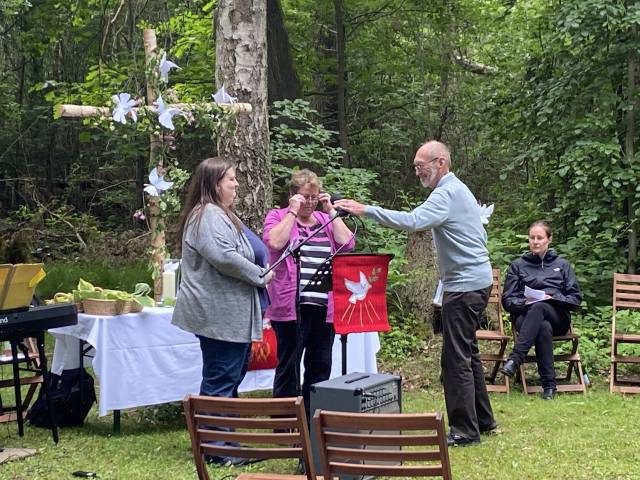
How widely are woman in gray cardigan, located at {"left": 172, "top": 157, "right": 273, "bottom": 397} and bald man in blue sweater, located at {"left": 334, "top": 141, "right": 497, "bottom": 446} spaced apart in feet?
3.35

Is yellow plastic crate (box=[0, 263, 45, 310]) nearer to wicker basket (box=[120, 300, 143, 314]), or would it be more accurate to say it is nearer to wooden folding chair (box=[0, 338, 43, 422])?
wicker basket (box=[120, 300, 143, 314])

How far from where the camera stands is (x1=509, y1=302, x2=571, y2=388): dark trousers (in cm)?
575

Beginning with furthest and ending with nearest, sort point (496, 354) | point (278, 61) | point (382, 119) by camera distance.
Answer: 1. point (382, 119)
2. point (278, 61)
3. point (496, 354)

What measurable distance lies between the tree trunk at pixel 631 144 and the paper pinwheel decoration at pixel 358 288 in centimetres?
438

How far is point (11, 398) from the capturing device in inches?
237

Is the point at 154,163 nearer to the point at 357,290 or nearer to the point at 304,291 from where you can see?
the point at 304,291

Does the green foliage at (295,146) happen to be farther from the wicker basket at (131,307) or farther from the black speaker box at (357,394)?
the black speaker box at (357,394)

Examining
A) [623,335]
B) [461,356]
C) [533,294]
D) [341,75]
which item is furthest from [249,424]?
[341,75]

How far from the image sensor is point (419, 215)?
4.05 m

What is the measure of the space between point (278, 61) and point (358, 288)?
6.34 metres

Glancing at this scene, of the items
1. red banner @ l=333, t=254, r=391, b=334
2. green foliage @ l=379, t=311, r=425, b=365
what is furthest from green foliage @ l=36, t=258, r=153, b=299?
red banner @ l=333, t=254, r=391, b=334

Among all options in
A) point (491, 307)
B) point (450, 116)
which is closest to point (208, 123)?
point (491, 307)

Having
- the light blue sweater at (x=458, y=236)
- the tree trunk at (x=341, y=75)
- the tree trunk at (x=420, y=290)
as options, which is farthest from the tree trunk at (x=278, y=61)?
the light blue sweater at (x=458, y=236)

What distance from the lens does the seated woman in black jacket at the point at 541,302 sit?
5.75 metres
